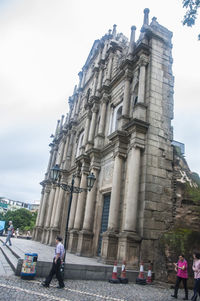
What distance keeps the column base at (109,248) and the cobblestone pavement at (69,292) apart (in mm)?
3152

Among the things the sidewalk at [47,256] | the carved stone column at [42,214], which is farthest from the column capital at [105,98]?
the carved stone column at [42,214]

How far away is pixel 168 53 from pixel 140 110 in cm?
494

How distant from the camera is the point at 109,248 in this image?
12.1 meters

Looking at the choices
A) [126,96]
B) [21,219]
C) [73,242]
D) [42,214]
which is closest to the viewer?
[126,96]

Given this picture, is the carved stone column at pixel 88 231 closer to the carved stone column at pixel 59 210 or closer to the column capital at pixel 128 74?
the carved stone column at pixel 59 210

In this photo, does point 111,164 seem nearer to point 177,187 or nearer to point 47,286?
point 177,187

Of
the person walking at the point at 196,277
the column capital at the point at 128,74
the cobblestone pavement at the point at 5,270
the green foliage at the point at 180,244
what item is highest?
the column capital at the point at 128,74

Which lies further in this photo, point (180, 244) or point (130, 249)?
point (130, 249)

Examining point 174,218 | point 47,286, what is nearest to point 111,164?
point 174,218

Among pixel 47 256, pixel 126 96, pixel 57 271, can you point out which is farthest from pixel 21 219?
pixel 57 271

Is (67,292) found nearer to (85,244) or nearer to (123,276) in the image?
(123,276)

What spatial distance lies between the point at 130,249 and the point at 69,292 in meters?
4.59

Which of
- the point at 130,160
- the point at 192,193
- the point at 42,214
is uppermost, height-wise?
the point at 130,160

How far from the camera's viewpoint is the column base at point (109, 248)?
39.2 ft
